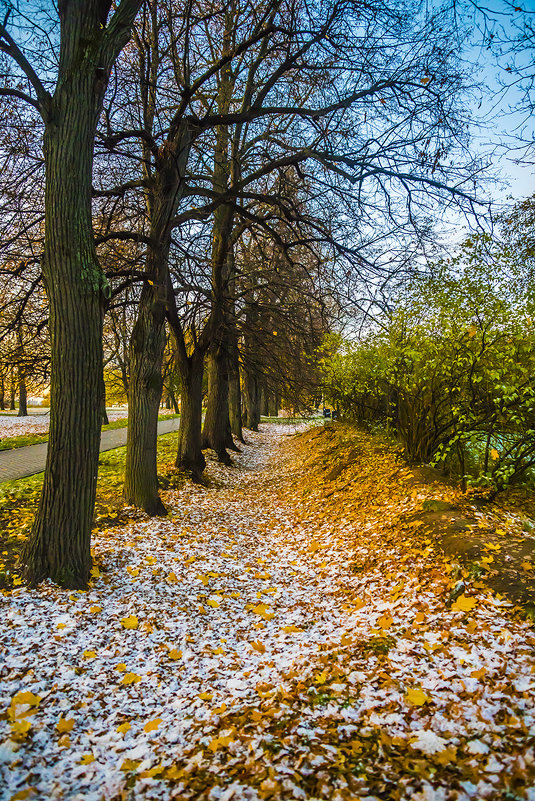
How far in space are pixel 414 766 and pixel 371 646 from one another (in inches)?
46.2

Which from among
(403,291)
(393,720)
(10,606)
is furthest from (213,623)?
(403,291)

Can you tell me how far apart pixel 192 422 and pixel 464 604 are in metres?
7.52

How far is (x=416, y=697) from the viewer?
8.71 ft

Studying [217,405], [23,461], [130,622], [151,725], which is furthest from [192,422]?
[151,725]

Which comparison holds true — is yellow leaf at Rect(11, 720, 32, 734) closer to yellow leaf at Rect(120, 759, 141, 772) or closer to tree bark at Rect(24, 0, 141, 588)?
yellow leaf at Rect(120, 759, 141, 772)

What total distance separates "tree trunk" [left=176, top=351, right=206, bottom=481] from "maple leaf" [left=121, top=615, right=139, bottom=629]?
19.7 ft

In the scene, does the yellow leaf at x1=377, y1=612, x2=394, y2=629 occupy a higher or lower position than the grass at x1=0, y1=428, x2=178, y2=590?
lower

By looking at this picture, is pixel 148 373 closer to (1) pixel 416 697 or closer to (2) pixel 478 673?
(1) pixel 416 697

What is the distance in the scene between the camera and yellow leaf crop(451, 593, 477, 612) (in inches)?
139

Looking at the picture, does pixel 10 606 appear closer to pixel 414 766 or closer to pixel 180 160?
pixel 414 766

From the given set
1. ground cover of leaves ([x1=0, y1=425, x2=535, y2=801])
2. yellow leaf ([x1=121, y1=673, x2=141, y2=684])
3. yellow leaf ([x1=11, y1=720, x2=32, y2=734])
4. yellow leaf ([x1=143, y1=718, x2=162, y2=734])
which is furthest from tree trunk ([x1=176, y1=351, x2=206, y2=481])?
yellow leaf ([x1=11, y1=720, x2=32, y2=734])

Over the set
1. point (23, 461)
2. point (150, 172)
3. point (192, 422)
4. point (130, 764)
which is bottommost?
point (130, 764)

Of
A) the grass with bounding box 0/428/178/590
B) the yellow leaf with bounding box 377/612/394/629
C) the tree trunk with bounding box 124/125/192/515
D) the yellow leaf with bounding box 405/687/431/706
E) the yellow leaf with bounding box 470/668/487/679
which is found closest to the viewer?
the yellow leaf with bounding box 405/687/431/706

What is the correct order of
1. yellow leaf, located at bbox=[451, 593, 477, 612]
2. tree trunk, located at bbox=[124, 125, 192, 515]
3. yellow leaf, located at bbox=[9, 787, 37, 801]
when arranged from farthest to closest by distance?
tree trunk, located at bbox=[124, 125, 192, 515] → yellow leaf, located at bbox=[451, 593, 477, 612] → yellow leaf, located at bbox=[9, 787, 37, 801]
